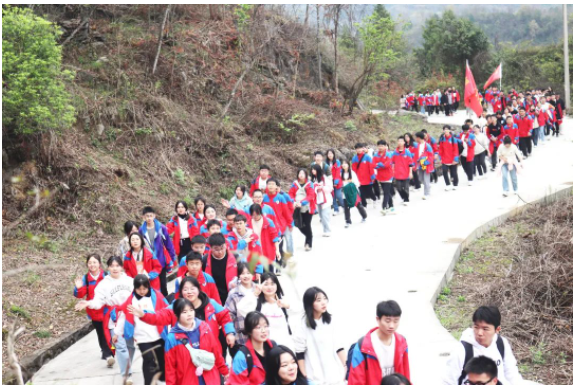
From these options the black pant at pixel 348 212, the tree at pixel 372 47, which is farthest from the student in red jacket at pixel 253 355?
the tree at pixel 372 47

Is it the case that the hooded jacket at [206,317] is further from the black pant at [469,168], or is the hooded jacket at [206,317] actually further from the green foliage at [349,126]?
the green foliage at [349,126]

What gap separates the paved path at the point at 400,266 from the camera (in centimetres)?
723

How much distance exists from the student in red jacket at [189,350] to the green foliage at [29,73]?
6.61 meters

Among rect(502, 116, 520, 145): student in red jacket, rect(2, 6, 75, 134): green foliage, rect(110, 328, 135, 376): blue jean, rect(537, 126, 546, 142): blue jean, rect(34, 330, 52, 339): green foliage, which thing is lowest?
rect(34, 330, 52, 339): green foliage

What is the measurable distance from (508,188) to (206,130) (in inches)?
315

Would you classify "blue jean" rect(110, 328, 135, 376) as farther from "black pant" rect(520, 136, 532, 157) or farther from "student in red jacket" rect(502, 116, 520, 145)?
"black pant" rect(520, 136, 532, 157)

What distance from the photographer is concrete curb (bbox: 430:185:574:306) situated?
9670 mm

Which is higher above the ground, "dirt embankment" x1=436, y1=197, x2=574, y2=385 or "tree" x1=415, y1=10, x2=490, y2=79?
"tree" x1=415, y1=10, x2=490, y2=79

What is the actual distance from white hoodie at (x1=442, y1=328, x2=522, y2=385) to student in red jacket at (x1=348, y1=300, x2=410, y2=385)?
0.32 m

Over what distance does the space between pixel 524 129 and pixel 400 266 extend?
1096 cm

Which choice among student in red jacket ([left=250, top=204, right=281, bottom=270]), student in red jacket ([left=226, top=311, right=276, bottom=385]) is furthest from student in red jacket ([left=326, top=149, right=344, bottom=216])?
student in red jacket ([left=226, top=311, right=276, bottom=385])

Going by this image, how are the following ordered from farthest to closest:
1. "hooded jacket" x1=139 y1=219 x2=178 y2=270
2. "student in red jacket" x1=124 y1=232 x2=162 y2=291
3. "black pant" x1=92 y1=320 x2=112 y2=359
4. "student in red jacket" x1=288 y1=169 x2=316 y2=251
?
"student in red jacket" x1=288 y1=169 x2=316 y2=251, "hooded jacket" x1=139 y1=219 x2=178 y2=270, "student in red jacket" x1=124 y1=232 x2=162 y2=291, "black pant" x1=92 y1=320 x2=112 y2=359

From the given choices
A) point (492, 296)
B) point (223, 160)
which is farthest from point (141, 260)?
point (223, 160)

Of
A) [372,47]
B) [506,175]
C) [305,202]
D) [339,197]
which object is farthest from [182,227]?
[372,47]
